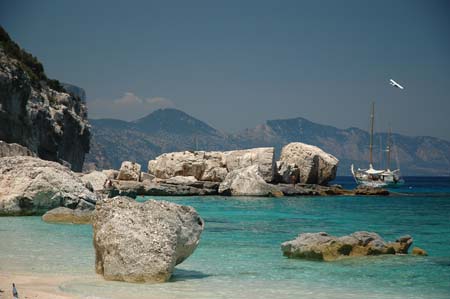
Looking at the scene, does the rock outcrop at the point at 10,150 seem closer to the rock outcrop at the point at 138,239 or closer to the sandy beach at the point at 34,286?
the sandy beach at the point at 34,286

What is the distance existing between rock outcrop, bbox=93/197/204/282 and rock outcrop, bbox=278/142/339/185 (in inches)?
1888

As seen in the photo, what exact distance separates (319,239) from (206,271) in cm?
384

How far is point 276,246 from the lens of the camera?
775 inches

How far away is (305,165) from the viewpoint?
61469 mm

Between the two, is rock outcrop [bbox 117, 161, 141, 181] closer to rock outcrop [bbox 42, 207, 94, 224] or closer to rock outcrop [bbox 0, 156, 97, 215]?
rock outcrop [bbox 0, 156, 97, 215]

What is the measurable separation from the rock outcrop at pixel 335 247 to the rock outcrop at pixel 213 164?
40.1m

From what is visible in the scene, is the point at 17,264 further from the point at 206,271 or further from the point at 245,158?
the point at 245,158

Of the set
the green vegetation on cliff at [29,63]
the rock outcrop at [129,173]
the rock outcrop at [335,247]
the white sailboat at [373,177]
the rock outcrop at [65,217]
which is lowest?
the rock outcrop at [335,247]

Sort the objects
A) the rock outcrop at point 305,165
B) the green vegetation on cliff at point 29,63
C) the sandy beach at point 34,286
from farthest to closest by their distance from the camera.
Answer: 1. the green vegetation on cliff at point 29,63
2. the rock outcrop at point 305,165
3. the sandy beach at point 34,286

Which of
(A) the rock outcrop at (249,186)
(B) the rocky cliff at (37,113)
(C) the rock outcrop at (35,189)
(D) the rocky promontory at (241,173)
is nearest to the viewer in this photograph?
(C) the rock outcrop at (35,189)

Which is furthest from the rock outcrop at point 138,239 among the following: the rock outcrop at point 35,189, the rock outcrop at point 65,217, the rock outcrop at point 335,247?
the rock outcrop at point 35,189

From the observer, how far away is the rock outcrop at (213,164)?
192 feet

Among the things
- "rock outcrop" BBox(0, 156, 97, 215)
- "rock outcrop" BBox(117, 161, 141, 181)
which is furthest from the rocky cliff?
"rock outcrop" BBox(0, 156, 97, 215)

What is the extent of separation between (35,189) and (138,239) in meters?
14.8
